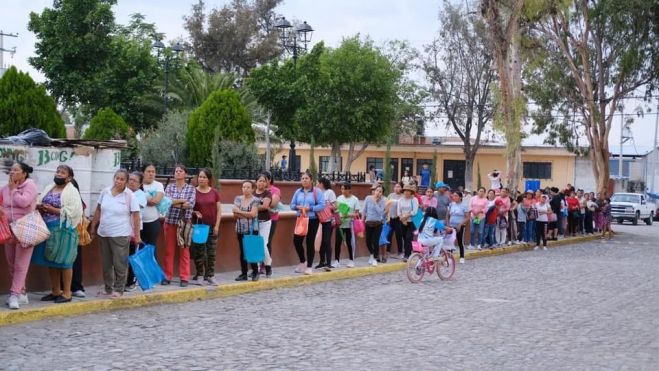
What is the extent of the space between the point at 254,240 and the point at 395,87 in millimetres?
40930

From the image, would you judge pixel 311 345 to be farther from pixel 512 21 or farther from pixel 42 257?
pixel 512 21

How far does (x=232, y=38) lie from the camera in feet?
206

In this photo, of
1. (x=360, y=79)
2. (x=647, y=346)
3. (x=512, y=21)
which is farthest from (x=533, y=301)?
(x=360, y=79)

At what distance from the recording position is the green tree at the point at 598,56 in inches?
1486

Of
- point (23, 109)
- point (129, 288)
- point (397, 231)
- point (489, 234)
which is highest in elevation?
point (23, 109)

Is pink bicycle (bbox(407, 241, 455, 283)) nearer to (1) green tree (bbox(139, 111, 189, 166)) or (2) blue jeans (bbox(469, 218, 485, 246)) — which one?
(2) blue jeans (bbox(469, 218, 485, 246))

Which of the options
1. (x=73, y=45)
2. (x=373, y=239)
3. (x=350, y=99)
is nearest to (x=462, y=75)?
(x=350, y=99)

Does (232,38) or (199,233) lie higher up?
(232,38)

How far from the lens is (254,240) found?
14.0 m

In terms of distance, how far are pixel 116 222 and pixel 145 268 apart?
1017mm

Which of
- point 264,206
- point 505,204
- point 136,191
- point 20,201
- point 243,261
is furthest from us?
point 505,204

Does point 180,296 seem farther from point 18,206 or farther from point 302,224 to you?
point 302,224

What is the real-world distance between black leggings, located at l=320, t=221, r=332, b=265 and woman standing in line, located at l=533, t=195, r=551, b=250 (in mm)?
11244

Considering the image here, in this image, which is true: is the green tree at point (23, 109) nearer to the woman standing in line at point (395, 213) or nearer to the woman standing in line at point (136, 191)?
the woman standing in line at point (395, 213)
